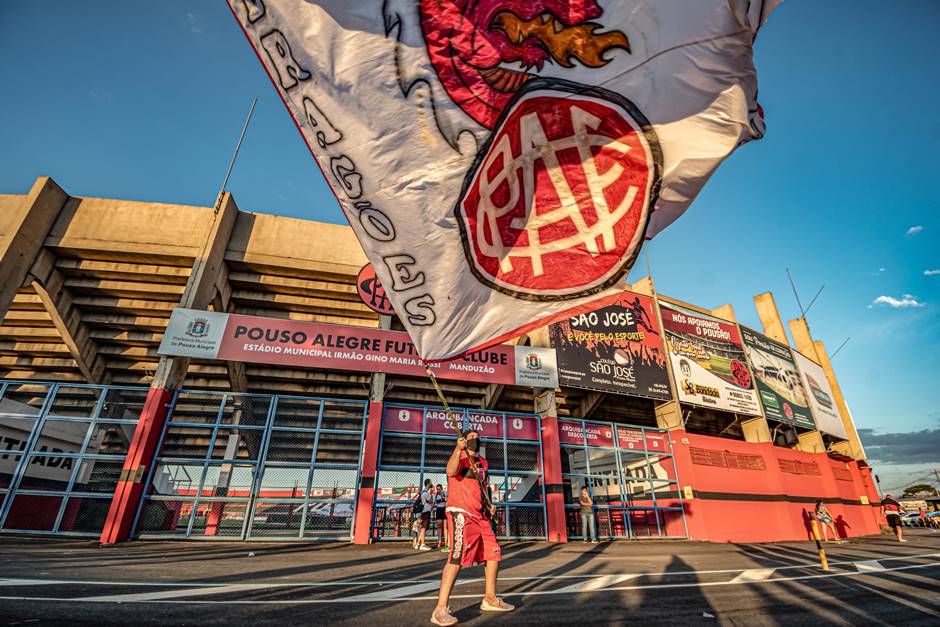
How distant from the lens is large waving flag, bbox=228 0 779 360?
2.75 m

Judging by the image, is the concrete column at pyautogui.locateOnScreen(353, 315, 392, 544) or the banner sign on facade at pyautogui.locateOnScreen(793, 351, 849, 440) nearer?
the concrete column at pyautogui.locateOnScreen(353, 315, 392, 544)

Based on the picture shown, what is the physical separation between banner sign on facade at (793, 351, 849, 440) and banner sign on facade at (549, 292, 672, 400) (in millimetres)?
12374

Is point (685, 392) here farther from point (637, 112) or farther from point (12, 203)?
point (12, 203)

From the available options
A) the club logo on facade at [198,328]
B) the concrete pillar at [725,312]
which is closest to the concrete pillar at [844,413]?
the concrete pillar at [725,312]

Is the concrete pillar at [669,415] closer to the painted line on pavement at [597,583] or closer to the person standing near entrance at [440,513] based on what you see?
the person standing near entrance at [440,513]

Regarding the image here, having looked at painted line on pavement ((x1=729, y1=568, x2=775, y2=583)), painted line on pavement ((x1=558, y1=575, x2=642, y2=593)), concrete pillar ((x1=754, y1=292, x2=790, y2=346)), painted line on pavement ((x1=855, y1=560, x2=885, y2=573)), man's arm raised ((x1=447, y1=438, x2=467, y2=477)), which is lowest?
painted line on pavement ((x1=855, y1=560, x2=885, y2=573))

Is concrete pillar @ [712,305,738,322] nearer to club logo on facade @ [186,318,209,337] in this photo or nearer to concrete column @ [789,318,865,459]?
concrete column @ [789,318,865,459]

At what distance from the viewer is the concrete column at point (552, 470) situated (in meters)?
12.7

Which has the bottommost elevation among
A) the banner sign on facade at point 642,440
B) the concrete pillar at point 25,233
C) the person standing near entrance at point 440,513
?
the person standing near entrance at point 440,513

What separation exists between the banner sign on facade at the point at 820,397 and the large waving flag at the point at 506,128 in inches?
1005

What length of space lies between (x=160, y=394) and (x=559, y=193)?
1278cm

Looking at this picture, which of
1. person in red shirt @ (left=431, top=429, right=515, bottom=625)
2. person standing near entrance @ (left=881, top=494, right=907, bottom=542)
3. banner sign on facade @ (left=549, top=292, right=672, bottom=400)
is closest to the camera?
person in red shirt @ (left=431, top=429, right=515, bottom=625)

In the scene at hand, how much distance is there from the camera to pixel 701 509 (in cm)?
1474

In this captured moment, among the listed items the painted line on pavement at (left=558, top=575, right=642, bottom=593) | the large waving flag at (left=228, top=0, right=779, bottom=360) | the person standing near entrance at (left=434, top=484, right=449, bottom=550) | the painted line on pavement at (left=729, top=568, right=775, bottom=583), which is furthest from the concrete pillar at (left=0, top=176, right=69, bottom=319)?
the painted line on pavement at (left=729, top=568, right=775, bottom=583)
